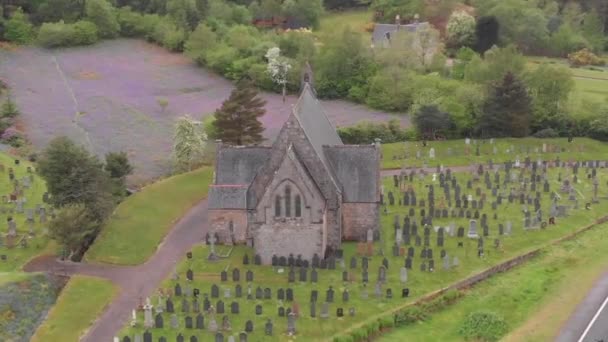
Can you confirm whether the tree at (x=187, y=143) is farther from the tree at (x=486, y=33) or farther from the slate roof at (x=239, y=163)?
the tree at (x=486, y=33)

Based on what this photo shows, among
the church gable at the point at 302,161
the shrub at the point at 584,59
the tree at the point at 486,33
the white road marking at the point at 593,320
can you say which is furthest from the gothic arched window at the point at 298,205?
the shrub at the point at 584,59

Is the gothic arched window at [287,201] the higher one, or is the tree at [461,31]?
the tree at [461,31]

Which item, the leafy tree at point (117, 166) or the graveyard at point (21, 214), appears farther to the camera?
the leafy tree at point (117, 166)

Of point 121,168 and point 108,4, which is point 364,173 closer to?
point 121,168

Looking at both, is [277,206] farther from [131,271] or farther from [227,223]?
[131,271]

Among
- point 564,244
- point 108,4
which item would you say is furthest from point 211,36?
point 564,244

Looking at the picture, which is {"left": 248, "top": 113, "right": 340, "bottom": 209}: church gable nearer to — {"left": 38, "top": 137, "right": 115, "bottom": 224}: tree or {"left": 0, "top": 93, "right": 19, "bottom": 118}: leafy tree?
{"left": 38, "top": 137, "right": 115, "bottom": 224}: tree

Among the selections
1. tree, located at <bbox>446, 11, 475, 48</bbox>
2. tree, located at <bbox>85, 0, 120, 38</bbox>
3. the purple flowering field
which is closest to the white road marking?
the purple flowering field
